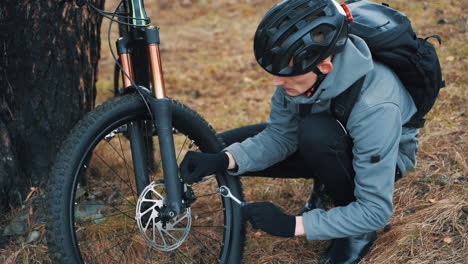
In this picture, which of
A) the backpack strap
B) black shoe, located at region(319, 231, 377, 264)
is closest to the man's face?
the backpack strap

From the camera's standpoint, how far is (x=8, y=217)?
259 cm

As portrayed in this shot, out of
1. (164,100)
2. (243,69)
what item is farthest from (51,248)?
(243,69)

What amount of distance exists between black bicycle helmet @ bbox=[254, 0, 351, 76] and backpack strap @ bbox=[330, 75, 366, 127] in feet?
0.51

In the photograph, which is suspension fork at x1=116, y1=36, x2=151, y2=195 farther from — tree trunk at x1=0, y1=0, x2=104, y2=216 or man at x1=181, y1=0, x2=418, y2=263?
tree trunk at x1=0, y1=0, x2=104, y2=216

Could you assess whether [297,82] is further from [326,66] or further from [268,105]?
[268,105]

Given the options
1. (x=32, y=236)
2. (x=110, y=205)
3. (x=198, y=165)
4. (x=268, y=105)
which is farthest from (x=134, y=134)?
(x=268, y=105)

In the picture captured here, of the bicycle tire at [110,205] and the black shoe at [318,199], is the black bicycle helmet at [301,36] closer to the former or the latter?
the bicycle tire at [110,205]

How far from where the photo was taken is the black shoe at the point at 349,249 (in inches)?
92.7

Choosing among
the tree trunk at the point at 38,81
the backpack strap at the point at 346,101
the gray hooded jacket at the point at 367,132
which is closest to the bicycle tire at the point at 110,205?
the tree trunk at the point at 38,81

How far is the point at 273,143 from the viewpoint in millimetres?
2465

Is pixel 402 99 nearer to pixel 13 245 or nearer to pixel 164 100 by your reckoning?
pixel 164 100

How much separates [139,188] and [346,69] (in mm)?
989

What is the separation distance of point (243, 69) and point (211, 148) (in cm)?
290

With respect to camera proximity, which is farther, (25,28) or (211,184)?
(211,184)
